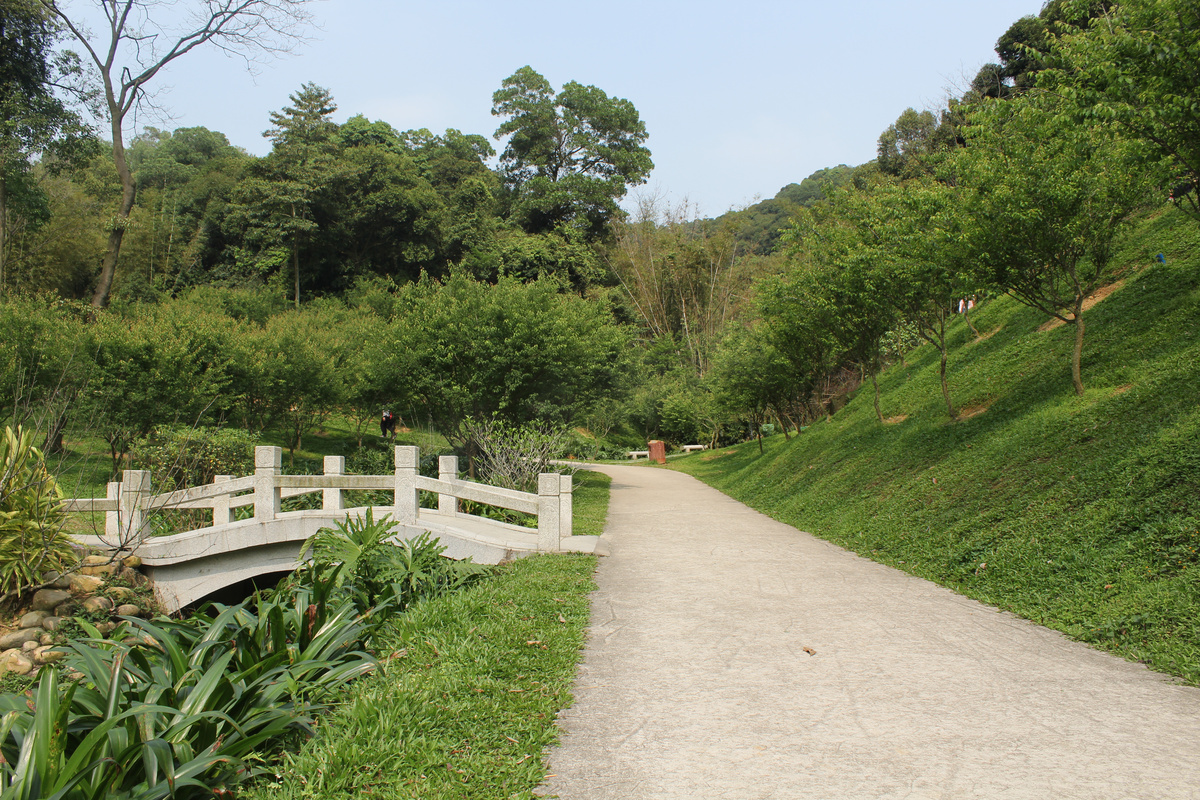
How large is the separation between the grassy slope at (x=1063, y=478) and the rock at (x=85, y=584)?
10959 mm

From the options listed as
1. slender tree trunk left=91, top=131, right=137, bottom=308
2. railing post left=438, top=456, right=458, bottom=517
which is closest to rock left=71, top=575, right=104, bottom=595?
railing post left=438, top=456, right=458, bottom=517

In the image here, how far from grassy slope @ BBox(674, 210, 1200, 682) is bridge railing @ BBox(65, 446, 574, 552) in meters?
4.34

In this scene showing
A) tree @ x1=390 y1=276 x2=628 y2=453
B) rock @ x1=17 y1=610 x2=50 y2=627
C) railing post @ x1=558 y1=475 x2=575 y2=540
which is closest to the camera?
rock @ x1=17 y1=610 x2=50 y2=627

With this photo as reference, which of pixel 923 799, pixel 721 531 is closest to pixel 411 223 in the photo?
pixel 721 531

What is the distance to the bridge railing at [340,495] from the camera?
32.0ft

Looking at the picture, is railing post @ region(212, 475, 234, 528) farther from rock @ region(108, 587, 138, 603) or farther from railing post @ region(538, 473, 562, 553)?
railing post @ region(538, 473, 562, 553)

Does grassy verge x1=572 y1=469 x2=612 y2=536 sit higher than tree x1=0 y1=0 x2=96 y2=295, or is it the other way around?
tree x1=0 y1=0 x2=96 y2=295

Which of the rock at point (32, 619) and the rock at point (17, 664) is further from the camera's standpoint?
the rock at point (32, 619)

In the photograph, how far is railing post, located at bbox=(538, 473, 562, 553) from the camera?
31.7 feet

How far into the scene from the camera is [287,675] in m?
4.57

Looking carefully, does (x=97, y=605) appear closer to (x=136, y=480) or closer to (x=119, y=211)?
(x=136, y=480)

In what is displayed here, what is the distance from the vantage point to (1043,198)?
1016cm

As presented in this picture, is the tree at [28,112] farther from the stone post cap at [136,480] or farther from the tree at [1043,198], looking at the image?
the tree at [1043,198]

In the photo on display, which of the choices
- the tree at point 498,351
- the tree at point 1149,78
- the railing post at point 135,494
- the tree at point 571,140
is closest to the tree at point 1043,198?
the tree at point 1149,78
